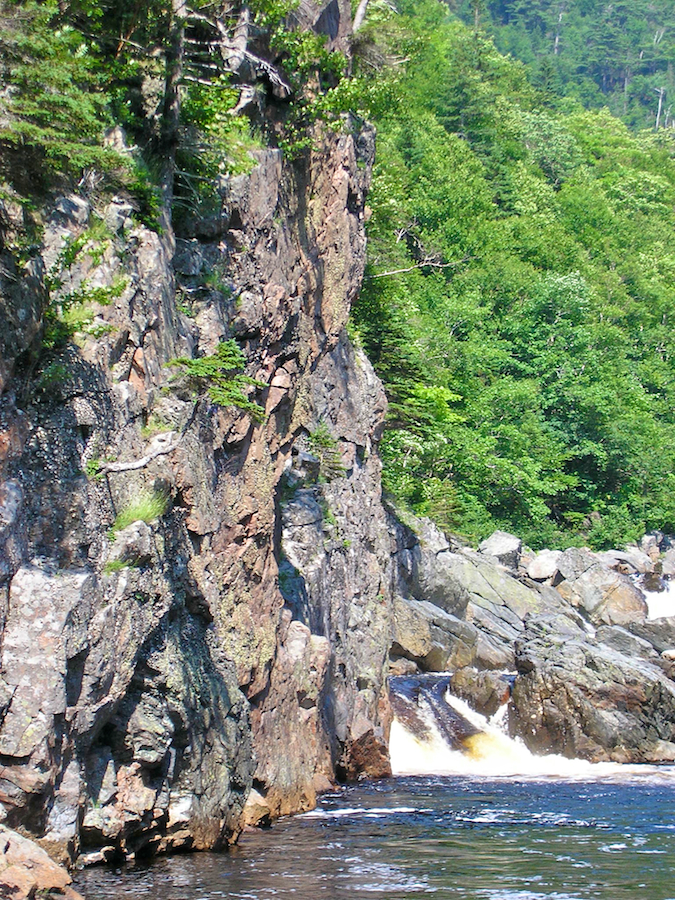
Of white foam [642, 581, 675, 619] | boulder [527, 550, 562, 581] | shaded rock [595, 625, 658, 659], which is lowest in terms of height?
shaded rock [595, 625, 658, 659]

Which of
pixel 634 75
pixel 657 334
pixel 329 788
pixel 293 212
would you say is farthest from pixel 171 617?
pixel 634 75

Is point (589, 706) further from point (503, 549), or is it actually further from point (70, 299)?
point (503, 549)

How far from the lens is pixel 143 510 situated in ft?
35.0

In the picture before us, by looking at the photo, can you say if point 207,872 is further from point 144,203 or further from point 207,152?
point 207,152

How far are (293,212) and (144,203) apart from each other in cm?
563

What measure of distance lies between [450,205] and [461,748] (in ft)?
130

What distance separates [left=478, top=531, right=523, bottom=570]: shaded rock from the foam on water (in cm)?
1556

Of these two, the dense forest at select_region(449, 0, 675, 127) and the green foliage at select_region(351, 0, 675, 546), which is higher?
the dense forest at select_region(449, 0, 675, 127)

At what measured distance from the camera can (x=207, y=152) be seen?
14297 mm

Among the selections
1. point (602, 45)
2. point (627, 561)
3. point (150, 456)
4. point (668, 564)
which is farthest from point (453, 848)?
point (602, 45)

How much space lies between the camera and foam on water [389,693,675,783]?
63.2 feet

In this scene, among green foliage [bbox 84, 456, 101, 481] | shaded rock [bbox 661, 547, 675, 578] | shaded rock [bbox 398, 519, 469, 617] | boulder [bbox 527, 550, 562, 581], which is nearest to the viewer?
green foliage [bbox 84, 456, 101, 481]

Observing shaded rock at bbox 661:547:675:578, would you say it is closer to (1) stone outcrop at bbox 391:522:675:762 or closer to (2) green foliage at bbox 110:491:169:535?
(1) stone outcrop at bbox 391:522:675:762

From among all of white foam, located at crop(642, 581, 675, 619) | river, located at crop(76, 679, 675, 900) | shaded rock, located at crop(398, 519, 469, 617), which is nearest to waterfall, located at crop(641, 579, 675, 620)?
white foam, located at crop(642, 581, 675, 619)
